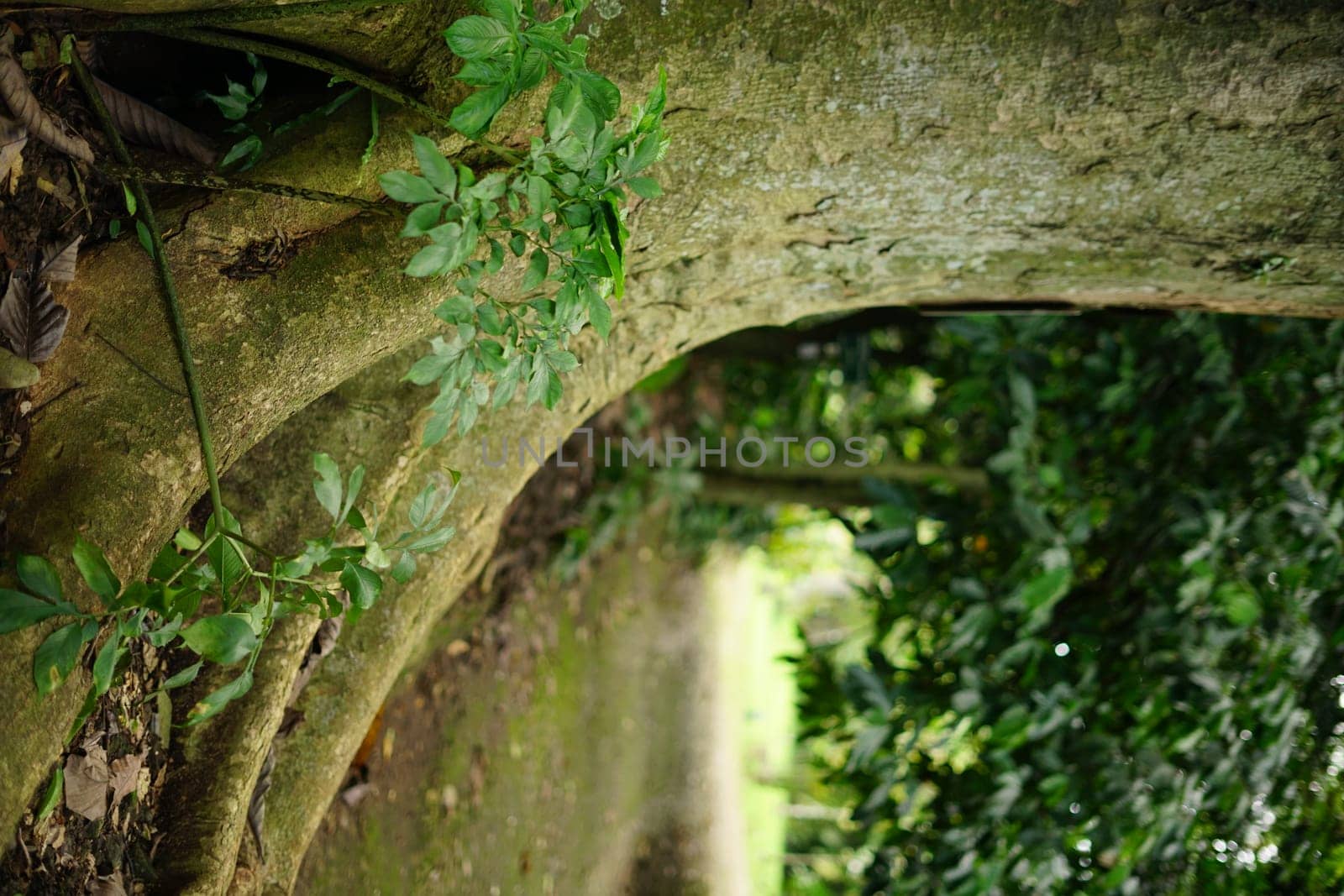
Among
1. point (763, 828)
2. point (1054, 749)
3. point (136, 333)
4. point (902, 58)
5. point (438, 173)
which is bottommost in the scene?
point (763, 828)

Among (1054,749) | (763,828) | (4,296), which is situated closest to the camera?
(4,296)

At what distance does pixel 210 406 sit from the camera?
52.5 inches

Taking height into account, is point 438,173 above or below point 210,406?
above

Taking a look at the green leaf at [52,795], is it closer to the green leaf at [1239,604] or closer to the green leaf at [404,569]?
the green leaf at [404,569]

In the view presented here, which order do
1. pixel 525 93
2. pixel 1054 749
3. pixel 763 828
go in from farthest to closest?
pixel 763 828 → pixel 1054 749 → pixel 525 93

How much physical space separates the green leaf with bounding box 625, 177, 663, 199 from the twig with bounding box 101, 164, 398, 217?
437mm

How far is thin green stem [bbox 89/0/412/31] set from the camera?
1229mm

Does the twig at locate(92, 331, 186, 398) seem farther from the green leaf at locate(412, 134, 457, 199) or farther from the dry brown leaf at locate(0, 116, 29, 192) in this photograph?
the green leaf at locate(412, 134, 457, 199)

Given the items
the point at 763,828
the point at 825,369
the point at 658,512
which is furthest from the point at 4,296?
the point at 763,828

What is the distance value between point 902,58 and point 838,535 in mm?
6623

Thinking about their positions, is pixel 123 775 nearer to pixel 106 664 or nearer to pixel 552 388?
pixel 106 664

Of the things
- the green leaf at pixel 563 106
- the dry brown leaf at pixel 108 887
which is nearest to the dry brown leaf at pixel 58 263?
the green leaf at pixel 563 106

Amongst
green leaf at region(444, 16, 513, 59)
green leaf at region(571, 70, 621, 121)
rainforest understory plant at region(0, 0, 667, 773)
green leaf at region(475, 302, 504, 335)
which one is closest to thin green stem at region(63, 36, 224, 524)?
rainforest understory plant at region(0, 0, 667, 773)

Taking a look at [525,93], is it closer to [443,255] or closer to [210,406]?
[443,255]
